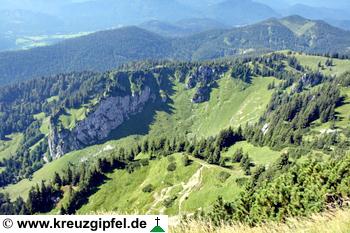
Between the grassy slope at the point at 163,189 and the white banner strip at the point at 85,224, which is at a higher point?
the white banner strip at the point at 85,224

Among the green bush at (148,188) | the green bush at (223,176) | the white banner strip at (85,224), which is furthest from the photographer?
the green bush at (148,188)

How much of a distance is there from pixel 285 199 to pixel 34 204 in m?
144

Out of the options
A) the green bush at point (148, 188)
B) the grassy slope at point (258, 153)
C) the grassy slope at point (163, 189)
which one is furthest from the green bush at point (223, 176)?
the green bush at point (148, 188)

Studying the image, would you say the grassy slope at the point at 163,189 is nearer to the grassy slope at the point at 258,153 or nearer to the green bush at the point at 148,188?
the green bush at the point at 148,188

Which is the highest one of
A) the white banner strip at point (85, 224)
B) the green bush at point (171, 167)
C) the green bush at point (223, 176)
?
the white banner strip at point (85, 224)

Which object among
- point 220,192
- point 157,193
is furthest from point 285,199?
point 157,193

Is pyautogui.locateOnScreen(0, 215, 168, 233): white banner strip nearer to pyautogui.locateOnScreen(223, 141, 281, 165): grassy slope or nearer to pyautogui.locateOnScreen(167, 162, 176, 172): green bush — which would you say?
pyautogui.locateOnScreen(167, 162, 176, 172): green bush

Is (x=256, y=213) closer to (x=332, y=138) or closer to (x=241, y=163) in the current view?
(x=241, y=163)

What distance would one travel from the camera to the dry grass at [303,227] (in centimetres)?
1257

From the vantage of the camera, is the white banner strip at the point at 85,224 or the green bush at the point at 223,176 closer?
the white banner strip at the point at 85,224

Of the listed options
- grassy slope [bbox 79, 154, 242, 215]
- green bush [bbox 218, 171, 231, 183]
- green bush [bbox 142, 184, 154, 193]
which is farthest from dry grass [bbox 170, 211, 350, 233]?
green bush [bbox 142, 184, 154, 193]

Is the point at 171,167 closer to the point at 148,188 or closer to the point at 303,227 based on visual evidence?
the point at 148,188

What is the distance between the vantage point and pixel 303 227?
13.6 meters

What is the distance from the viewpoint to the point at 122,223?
1363 centimetres
